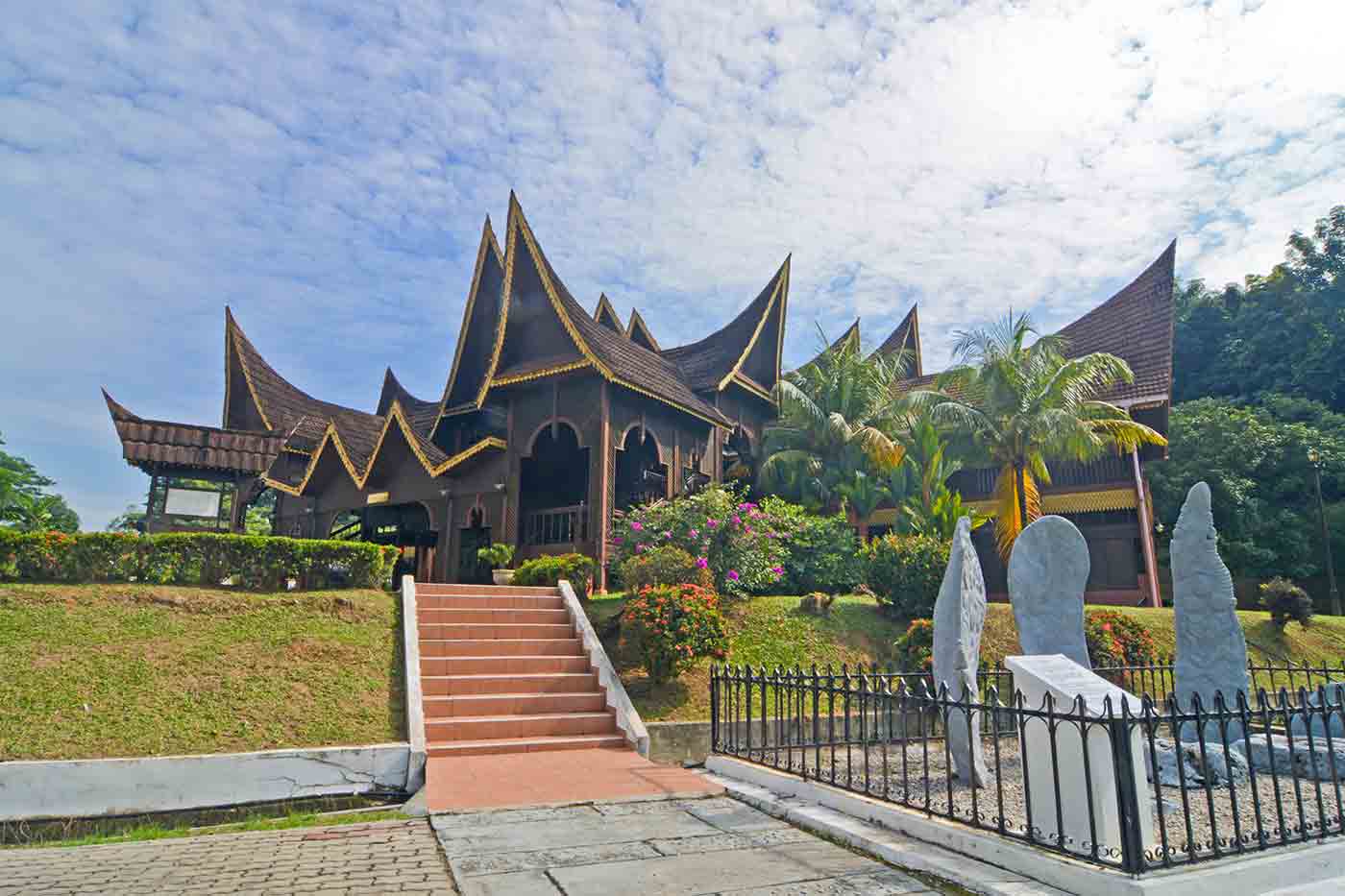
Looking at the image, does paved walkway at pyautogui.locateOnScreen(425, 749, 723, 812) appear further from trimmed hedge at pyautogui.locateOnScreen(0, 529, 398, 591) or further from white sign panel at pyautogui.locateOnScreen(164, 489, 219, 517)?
white sign panel at pyautogui.locateOnScreen(164, 489, 219, 517)

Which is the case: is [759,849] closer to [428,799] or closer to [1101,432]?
[428,799]

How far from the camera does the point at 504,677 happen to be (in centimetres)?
912

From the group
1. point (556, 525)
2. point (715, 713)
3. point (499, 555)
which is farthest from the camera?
point (556, 525)

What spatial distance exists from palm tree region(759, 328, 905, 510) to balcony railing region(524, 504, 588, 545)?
5.46 metres

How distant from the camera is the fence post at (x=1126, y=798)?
151 inches

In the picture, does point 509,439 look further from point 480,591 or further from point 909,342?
point 909,342

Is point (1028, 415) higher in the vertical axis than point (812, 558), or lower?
higher

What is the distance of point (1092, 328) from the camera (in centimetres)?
2255

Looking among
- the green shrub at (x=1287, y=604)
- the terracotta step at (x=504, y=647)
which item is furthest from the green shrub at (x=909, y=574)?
the green shrub at (x=1287, y=604)

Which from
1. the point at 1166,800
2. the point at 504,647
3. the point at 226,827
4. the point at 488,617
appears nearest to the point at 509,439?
the point at 488,617

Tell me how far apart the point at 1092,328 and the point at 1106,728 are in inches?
835

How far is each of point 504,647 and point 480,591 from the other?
1.86m

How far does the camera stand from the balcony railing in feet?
51.9

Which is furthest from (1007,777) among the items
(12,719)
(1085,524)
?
(1085,524)
